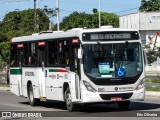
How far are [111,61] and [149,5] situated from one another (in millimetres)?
90681

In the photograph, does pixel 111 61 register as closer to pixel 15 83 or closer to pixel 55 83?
pixel 55 83

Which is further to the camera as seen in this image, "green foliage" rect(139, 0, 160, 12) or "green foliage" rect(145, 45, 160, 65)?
"green foliage" rect(139, 0, 160, 12)


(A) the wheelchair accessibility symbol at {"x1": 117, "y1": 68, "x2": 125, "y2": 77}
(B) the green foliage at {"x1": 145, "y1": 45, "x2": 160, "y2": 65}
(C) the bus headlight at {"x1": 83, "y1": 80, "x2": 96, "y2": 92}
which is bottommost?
(B) the green foliage at {"x1": 145, "y1": 45, "x2": 160, "y2": 65}

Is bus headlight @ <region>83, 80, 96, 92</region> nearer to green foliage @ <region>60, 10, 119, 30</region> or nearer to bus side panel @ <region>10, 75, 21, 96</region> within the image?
bus side panel @ <region>10, 75, 21, 96</region>

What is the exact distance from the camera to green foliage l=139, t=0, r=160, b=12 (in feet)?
347

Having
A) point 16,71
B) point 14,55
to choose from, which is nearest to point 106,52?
point 16,71

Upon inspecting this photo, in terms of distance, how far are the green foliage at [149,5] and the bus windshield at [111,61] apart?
87534 mm

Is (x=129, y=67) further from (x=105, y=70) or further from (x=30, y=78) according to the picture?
(x=30, y=78)

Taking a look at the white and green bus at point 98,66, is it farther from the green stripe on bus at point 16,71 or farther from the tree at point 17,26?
the tree at point 17,26

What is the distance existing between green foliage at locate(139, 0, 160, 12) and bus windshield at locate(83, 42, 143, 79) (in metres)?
87.5

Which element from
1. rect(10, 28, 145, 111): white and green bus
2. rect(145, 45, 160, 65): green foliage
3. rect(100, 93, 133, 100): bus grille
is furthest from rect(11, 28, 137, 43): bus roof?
rect(145, 45, 160, 65): green foliage

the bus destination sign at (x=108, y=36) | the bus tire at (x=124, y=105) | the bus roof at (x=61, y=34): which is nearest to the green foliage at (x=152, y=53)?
the bus roof at (x=61, y=34)

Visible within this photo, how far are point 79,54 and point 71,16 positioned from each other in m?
104

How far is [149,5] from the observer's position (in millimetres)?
107688
